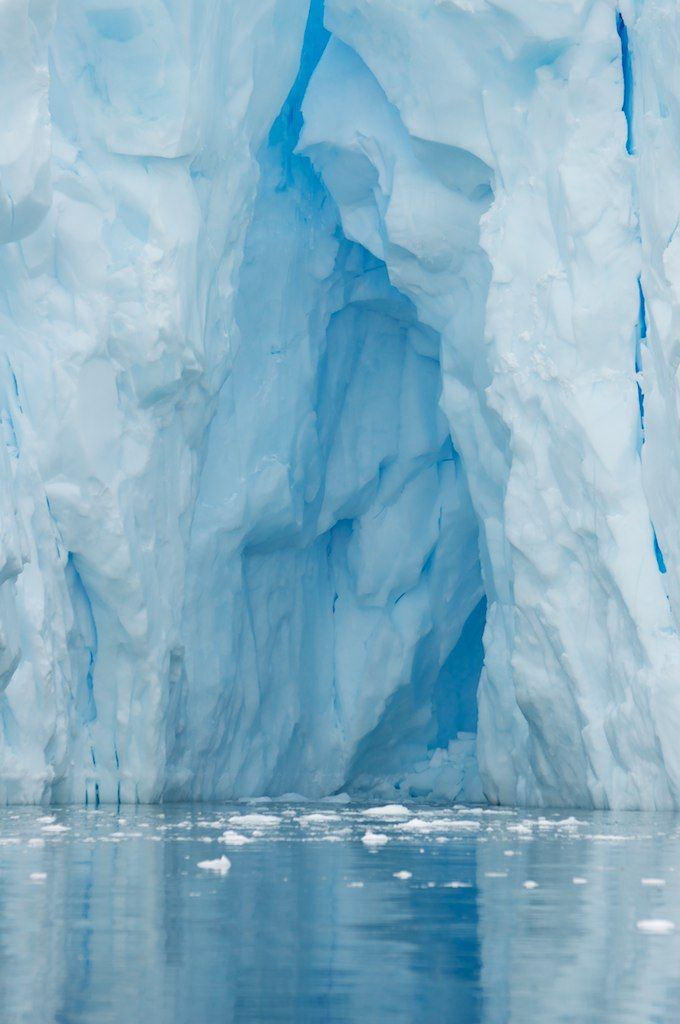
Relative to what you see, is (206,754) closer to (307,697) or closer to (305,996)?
(307,697)

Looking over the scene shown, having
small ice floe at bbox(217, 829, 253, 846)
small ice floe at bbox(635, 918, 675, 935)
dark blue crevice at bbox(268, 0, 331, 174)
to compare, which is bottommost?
small ice floe at bbox(635, 918, 675, 935)

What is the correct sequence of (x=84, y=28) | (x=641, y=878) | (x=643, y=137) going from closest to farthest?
(x=641, y=878)
(x=643, y=137)
(x=84, y=28)

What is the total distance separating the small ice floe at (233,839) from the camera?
28.8 feet

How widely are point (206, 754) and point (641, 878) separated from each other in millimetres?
13051

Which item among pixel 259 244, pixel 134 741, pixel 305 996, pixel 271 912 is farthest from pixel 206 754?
pixel 305 996

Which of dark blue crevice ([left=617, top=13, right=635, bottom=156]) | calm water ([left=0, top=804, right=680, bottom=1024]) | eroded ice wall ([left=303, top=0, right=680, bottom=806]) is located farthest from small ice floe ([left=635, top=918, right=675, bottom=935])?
dark blue crevice ([left=617, top=13, right=635, bottom=156])

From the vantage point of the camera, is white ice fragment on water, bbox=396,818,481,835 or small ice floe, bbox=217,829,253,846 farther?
white ice fragment on water, bbox=396,818,481,835

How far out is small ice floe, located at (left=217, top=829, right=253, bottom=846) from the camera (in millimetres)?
8789

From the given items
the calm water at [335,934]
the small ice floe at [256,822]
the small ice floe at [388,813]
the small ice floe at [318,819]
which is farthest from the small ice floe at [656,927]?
the small ice floe at [388,813]

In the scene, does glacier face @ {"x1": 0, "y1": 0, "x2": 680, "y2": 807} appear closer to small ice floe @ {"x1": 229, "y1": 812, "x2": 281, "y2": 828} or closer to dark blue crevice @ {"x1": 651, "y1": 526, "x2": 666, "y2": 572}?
dark blue crevice @ {"x1": 651, "y1": 526, "x2": 666, "y2": 572}

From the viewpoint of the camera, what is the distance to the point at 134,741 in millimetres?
16516

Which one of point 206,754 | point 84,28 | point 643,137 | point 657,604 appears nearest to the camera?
point 657,604

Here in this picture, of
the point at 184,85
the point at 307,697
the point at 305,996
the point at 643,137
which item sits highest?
the point at 184,85

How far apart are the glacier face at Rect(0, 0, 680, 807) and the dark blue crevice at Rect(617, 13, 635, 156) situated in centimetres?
7
